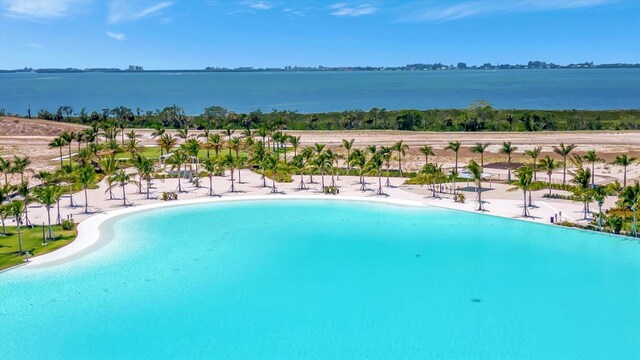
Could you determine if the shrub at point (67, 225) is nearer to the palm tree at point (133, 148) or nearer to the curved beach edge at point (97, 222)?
the curved beach edge at point (97, 222)

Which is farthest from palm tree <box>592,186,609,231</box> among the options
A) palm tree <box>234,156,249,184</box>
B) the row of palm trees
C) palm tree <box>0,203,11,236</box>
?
palm tree <box>0,203,11,236</box>

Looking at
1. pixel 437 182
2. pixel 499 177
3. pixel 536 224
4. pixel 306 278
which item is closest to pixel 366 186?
pixel 437 182

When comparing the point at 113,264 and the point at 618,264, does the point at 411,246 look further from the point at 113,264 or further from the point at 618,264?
the point at 113,264

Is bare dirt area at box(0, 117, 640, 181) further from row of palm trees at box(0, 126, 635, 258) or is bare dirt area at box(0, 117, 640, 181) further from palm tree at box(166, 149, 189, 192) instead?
palm tree at box(166, 149, 189, 192)

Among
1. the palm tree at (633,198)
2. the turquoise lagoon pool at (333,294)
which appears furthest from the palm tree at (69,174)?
the palm tree at (633,198)

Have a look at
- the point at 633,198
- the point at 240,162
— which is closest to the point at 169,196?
the point at 240,162
